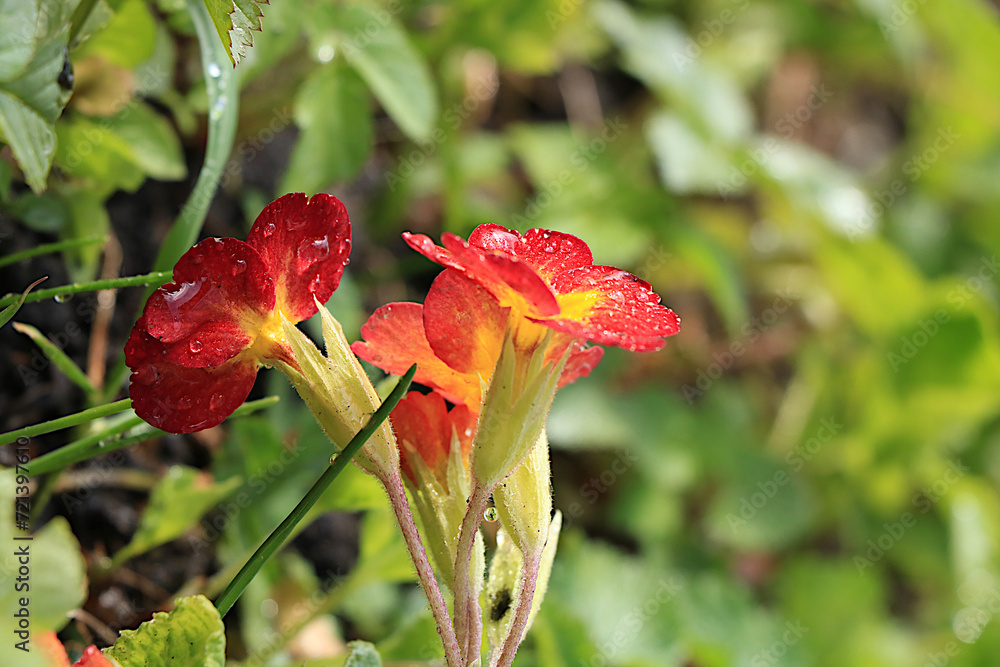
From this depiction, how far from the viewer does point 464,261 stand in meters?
0.47

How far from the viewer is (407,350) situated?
1.91 feet

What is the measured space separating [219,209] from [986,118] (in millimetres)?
2278

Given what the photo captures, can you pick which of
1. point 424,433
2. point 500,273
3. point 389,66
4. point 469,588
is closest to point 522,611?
point 469,588

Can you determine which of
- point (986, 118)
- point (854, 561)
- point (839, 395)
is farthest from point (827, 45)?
point (854, 561)

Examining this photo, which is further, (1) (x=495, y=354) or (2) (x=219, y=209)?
(2) (x=219, y=209)

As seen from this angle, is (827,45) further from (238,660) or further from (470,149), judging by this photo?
(238,660)

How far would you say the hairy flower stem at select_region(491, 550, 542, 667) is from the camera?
56cm

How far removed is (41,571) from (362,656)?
0.24 m

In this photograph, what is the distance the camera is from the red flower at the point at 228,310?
500 millimetres

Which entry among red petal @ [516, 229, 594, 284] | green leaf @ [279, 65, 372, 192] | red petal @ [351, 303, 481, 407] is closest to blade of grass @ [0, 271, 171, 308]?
red petal @ [351, 303, 481, 407]

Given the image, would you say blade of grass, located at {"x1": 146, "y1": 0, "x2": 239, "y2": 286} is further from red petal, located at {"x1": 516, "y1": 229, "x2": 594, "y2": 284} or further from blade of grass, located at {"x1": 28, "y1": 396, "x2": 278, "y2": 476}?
red petal, located at {"x1": 516, "y1": 229, "x2": 594, "y2": 284}

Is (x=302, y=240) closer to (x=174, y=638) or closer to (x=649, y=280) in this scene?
(x=174, y=638)

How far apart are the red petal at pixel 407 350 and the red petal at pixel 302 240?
0.05m

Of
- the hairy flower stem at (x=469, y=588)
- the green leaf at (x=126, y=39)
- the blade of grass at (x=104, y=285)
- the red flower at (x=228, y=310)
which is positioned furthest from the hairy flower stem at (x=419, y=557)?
the green leaf at (x=126, y=39)
